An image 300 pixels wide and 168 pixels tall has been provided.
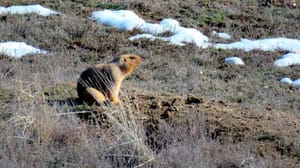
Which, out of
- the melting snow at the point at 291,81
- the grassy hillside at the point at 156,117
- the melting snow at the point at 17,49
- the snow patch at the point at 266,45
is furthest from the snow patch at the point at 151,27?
the melting snow at the point at 291,81

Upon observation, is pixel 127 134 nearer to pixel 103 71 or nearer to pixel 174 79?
pixel 103 71

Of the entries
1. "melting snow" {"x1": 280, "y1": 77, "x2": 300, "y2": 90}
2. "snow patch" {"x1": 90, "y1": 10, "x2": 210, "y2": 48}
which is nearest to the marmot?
"melting snow" {"x1": 280, "y1": 77, "x2": 300, "y2": 90}

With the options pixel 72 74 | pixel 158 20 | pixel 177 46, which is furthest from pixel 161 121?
pixel 158 20

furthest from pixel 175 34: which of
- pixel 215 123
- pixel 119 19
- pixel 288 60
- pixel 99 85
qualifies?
pixel 215 123

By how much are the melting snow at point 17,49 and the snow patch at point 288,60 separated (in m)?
5.37

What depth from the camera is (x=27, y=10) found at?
58.9 feet

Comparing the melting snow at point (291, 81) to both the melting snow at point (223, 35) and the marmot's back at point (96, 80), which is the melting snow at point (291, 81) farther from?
the marmot's back at point (96, 80)

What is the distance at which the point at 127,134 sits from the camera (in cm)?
684

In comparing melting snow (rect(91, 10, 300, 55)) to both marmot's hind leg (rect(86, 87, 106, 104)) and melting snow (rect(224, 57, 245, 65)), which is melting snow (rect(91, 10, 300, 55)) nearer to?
melting snow (rect(224, 57, 245, 65))

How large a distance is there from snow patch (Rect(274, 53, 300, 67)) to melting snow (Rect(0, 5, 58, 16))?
6338mm

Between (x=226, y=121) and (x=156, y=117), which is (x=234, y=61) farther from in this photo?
(x=156, y=117)

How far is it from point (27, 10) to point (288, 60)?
721cm

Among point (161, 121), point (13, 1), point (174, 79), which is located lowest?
point (13, 1)

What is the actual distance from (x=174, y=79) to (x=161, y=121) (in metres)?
5.11
